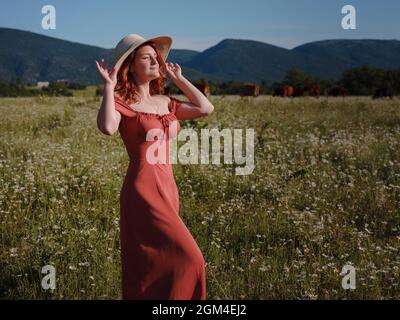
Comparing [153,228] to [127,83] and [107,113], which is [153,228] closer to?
[107,113]

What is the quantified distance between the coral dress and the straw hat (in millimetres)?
277

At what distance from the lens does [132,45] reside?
3.30 m

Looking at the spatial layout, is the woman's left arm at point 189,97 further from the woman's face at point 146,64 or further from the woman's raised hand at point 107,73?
the woman's raised hand at point 107,73

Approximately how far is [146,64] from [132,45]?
5.8 inches

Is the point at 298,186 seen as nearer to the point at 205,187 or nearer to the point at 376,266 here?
the point at 205,187

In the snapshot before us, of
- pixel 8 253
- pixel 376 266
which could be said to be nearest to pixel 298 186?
pixel 376 266

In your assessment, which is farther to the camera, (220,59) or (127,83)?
(220,59)

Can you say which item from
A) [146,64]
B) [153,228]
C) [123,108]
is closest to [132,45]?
[146,64]

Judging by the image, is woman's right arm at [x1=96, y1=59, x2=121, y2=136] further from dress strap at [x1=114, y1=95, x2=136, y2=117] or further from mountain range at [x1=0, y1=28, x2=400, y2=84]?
mountain range at [x1=0, y1=28, x2=400, y2=84]

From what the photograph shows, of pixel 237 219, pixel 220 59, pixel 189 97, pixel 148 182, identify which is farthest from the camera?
pixel 220 59

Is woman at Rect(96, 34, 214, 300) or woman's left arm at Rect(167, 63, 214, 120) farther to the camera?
woman's left arm at Rect(167, 63, 214, 120)

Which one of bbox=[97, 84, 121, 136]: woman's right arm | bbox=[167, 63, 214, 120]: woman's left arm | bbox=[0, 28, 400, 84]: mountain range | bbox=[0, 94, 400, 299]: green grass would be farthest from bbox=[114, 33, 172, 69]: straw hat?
bbox=[0, 28, 400, 84]: mountain range

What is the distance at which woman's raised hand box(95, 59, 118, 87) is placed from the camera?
312cm

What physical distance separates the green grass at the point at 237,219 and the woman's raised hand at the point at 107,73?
1.82 m
